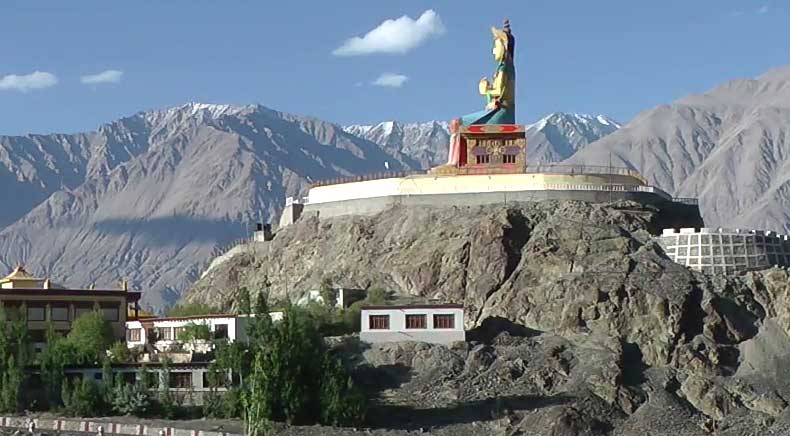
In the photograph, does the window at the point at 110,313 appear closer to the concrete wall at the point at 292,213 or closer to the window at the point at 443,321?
the concrete wall at the point at 292,213

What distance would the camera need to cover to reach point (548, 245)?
11006 centimetres

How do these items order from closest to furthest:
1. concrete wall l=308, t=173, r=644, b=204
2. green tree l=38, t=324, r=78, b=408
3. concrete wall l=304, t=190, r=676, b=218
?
green tree l=38, t=324, r=78, b=408
concrete wall l=304, t=190, r=676, b=218
concrete wall l=308, t=173, r=644, b=204

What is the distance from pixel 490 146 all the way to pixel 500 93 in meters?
4.33

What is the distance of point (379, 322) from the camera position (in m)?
102

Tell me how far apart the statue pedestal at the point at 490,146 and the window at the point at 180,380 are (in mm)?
31012

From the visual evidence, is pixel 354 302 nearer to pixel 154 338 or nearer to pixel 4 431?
pixel 154 338

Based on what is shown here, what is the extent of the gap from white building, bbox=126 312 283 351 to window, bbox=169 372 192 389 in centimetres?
455

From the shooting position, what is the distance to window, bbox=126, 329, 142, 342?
359ft

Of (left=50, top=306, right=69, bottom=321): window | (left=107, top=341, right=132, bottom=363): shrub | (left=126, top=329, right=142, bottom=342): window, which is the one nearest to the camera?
(left=107, top=341, right=132, bottom=363): shrub

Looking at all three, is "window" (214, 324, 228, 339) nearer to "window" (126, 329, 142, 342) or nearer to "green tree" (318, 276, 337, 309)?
"green tree" (318, 276, 337, 309)

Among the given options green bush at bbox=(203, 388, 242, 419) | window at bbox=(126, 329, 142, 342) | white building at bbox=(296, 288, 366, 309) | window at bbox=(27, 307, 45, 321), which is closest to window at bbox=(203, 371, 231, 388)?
green bush at bbox=(203, 388, 242, 419)

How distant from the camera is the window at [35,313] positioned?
109688 millimetres

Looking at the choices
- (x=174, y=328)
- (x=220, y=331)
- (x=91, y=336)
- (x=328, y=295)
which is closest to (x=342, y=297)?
(x=328, y=295)

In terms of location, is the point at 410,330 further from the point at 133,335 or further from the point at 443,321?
the point at 133,335
